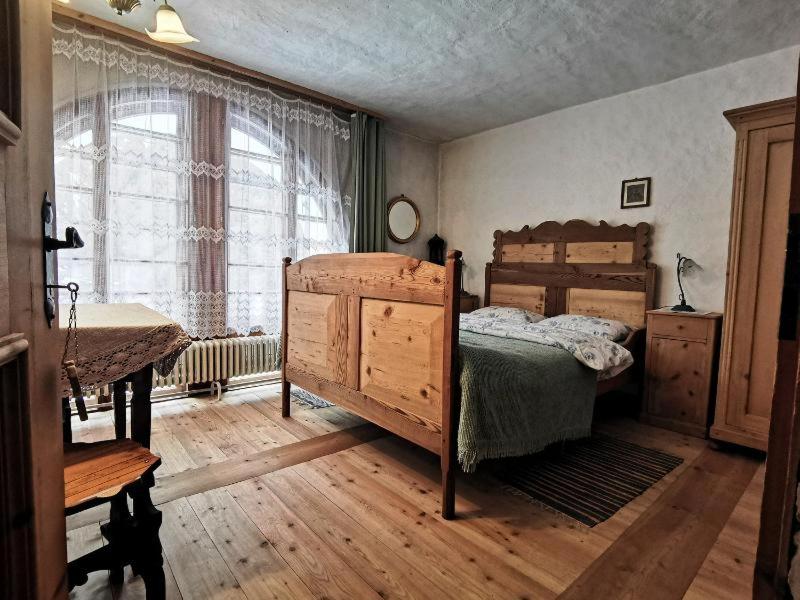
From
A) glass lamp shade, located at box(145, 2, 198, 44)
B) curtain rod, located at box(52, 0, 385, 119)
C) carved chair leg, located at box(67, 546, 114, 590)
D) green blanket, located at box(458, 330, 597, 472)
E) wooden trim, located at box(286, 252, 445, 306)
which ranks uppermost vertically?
curtain rod, located at box(52, 0, 385, 119)

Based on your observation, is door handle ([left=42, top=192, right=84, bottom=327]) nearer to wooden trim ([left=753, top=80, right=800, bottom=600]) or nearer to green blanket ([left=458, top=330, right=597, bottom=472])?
wooden trim ([left=753, top=80, right=800, bottom=600])

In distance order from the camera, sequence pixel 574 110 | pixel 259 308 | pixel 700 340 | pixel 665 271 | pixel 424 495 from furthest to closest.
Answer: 1. pixel 574 110
2. pixel 259 308
3. pixel 665 271
4. pixel 700 340
5. pixel 424 495

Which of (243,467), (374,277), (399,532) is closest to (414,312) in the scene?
(374,277)

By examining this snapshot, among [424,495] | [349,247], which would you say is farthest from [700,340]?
[349,247]

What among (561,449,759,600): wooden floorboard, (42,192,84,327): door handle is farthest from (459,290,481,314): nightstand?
(42,192,84,327): door handle

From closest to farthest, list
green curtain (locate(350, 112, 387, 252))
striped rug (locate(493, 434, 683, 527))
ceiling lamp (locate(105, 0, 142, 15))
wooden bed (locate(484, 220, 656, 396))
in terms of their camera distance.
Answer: ceiling lamp (locate(105, 0, 142, 15)), striped rug (locate(493, 434, 683, 527)), wooden bed (locate(484, 220, 656, 396)), green curtain (locate(350, 112, 387, 252))

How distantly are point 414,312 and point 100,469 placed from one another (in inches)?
48.6

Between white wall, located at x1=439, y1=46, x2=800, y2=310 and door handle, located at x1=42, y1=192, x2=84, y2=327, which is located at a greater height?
white wall, located at x1=439, y1=46, x2=800, y2=310

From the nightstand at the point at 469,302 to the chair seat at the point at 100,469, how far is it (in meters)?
3.44

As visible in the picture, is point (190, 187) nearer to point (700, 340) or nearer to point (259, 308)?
point (259, 308)

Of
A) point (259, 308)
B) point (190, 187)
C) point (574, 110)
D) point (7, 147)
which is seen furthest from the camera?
point (574, 110)

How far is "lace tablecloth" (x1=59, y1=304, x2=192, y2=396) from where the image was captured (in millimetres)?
1266

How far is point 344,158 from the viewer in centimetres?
386

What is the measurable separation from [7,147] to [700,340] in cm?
328
